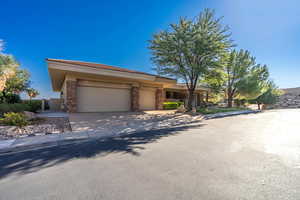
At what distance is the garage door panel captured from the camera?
1056cm

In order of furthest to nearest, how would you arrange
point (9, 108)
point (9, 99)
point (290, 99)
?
point (290, 99) → point (9, 99) → point (9, 108)

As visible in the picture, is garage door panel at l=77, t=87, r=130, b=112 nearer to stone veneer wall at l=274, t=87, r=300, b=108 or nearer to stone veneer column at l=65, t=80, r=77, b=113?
stone veneer column at l=65, t=80, r=77, b=113

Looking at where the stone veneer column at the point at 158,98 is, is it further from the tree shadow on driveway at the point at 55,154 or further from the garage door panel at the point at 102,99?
the tree shadow on driveway at the point at 55,154

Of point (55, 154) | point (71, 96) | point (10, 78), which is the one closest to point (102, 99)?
point (71, 96)

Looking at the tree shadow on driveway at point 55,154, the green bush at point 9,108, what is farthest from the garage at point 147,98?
the tree shadow on driveway at point 55,154

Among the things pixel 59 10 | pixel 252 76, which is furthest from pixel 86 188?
pixel 252 76

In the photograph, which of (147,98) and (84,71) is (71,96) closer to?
→ (84,71)

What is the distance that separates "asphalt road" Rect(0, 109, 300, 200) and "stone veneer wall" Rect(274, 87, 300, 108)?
29863 mm

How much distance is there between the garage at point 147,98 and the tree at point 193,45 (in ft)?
13.1

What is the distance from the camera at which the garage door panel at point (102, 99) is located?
10.6 metres

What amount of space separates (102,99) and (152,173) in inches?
397

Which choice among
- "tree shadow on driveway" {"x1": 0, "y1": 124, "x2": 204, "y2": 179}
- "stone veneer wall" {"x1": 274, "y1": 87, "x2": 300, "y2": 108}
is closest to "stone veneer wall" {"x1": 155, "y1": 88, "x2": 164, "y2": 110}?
"tree shadow on driveway" {"x1": 0, "y1": 124, "x2": 204, "y2": 179}

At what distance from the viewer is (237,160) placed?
2895 millimetres

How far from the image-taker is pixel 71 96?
991 centimetres
